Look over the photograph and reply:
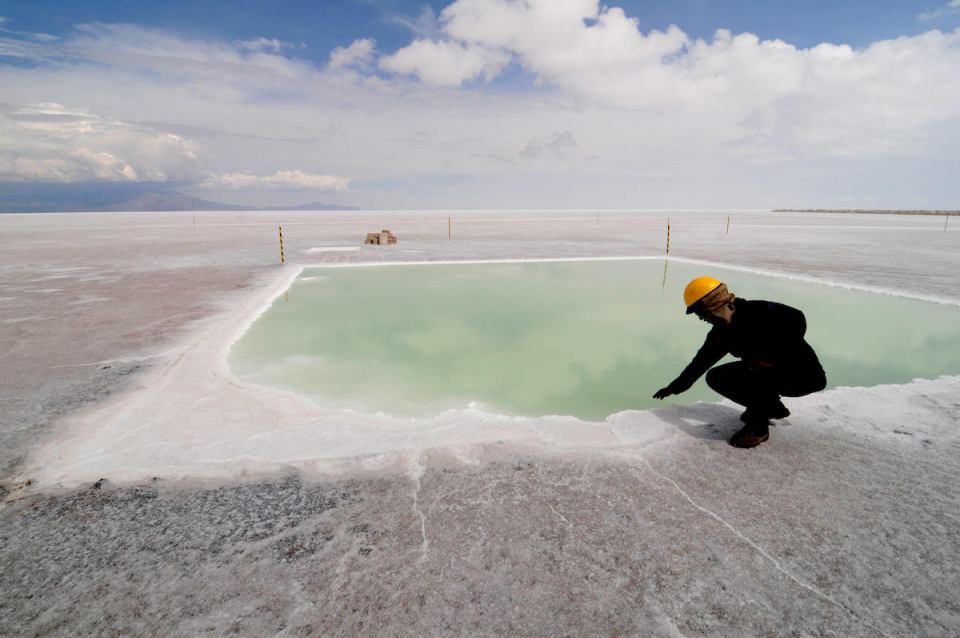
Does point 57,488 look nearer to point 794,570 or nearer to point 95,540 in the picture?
point 95,540

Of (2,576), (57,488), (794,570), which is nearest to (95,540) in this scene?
(2,576)

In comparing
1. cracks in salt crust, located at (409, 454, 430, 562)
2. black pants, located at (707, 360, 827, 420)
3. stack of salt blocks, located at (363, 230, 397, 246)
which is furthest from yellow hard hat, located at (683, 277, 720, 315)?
stack of salt blocks, located at (363, 230, 397, 246)

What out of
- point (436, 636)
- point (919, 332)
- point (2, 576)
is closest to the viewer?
point (436, 636)

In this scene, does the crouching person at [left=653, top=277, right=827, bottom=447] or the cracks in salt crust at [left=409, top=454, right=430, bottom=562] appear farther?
the crouching person at [left=653, top=277, right=827, bottom=447]

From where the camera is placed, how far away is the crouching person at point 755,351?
3332mm

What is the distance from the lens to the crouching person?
3.33 meters

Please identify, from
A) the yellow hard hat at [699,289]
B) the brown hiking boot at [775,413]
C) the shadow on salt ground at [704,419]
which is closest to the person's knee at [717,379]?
the brown hiking boot at [775,413]

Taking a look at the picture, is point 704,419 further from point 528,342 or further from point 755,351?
point 528,342

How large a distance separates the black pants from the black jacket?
2 centimetres

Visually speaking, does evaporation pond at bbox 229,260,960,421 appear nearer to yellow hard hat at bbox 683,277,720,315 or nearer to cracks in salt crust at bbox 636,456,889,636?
cracks in salt crust at bbox 636,456,889,636

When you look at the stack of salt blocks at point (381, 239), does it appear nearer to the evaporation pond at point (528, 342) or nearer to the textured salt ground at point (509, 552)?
the evaporation pond at point (528, 342)

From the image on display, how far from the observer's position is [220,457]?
11.5 ft

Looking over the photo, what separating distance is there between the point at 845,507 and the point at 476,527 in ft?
7.63

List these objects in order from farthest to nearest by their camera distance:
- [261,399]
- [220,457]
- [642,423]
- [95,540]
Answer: [261,399], [642,423], [220,457], [95,540]
